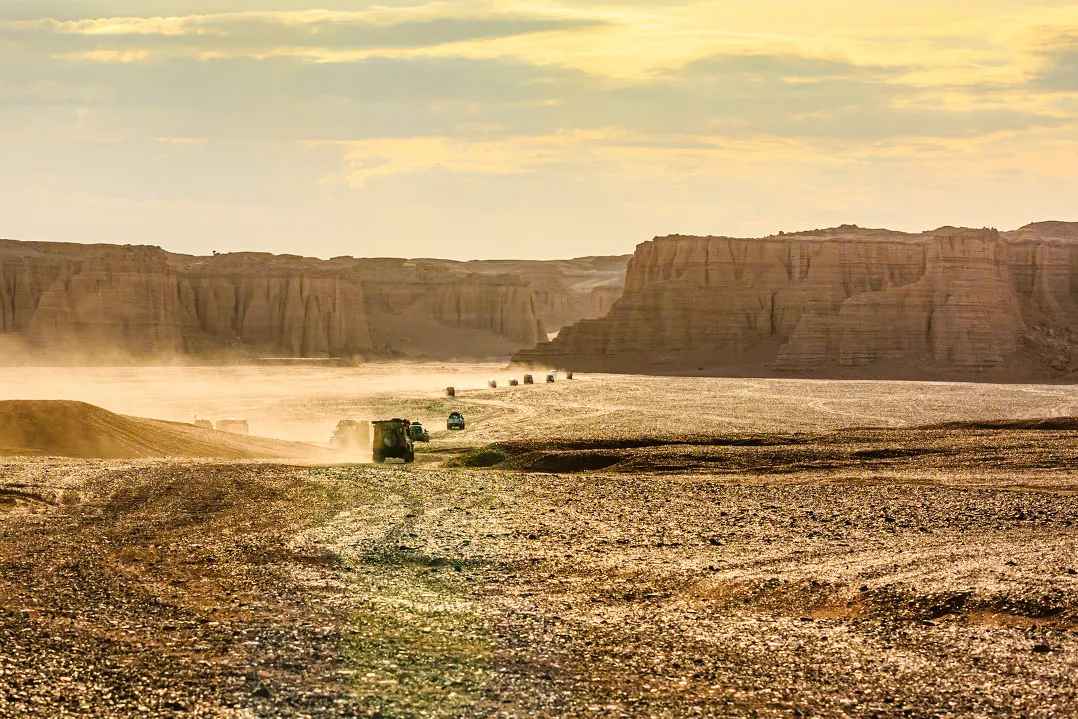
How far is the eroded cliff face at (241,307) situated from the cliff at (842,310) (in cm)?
4076

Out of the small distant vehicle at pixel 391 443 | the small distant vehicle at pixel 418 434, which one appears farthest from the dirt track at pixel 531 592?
the small distant vehicle at pixel 418 434

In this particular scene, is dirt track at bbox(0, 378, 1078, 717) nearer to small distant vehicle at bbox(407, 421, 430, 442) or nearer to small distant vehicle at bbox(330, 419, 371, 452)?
small distant vehicle at bbox(330, 419, 371, 452)

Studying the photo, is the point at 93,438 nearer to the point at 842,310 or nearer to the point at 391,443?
the point at 391,443

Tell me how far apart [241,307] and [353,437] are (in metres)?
123

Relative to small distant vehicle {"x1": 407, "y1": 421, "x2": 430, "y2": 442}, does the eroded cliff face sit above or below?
above

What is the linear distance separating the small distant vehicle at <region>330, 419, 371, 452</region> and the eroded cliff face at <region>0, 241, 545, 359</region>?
101716mm

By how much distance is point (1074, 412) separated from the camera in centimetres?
6350

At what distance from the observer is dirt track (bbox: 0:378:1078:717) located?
13.5 meters

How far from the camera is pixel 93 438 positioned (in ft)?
125

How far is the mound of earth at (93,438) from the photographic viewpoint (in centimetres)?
3734

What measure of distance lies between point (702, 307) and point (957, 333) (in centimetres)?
2647

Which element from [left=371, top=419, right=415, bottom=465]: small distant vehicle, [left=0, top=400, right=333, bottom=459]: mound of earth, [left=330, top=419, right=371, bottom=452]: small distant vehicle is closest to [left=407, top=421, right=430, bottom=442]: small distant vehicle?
[left=330, top=419, right=371, bottom=452]: small distant vehicle

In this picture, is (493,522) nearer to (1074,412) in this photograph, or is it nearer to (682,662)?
(682,662)

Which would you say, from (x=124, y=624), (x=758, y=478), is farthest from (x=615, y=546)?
(x=758, y=478)
